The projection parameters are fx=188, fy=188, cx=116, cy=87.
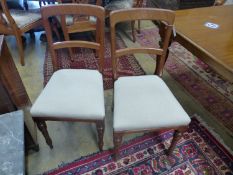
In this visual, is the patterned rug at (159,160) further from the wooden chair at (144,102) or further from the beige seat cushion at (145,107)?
the beige seat cushion at (145,107)

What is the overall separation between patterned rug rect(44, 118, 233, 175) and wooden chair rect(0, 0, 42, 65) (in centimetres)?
144

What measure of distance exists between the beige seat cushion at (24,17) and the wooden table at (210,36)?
155 cm

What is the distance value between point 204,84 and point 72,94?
140cm

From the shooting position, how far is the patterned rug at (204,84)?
5.45ft

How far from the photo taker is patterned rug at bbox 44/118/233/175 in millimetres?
1258

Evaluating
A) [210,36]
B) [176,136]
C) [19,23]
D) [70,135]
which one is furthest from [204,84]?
[19,23]

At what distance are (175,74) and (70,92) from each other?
129cm

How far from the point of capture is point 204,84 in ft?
6.31

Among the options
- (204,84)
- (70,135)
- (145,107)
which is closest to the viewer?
(145,107)

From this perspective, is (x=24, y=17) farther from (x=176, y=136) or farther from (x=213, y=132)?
(x=213, y=132)

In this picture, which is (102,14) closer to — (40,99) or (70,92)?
(70,92)

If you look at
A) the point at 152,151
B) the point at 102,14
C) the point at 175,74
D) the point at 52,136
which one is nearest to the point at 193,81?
the point at 175,74

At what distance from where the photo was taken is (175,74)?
2.04m

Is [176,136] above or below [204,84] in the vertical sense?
above
